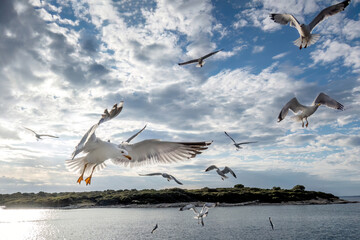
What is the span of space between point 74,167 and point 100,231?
128 feet

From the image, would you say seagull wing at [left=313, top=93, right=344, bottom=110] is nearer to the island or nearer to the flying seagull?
the flying seagull

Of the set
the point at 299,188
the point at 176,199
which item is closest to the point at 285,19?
the point at 176,199

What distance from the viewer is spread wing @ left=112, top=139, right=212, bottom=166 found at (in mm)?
8023

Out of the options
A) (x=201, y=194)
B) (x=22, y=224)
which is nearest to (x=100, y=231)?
(x=22, y=224)

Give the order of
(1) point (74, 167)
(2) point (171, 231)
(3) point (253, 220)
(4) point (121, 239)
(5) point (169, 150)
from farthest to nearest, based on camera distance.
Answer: (3) point (253, 220)
(2) point (171, 231)
(4) point (121, 239)
(1) point (74, 167)
(5) point (169, 150)

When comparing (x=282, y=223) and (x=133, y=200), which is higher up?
(x=133, y=200)

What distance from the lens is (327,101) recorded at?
14242mm

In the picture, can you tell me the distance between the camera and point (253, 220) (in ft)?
174

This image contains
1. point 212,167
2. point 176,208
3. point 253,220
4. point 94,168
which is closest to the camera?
point 94,168

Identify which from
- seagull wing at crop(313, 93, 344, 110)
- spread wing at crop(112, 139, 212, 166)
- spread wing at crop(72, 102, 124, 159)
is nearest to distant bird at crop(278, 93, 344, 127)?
seagull wing at crop(313, 93, 344, 110)

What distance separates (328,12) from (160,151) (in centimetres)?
992

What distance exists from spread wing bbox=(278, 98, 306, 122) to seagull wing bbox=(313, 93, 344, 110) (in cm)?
74

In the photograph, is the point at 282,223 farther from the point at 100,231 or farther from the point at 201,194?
the point at 201,194

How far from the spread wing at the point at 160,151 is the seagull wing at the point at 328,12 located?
931 centimetres
